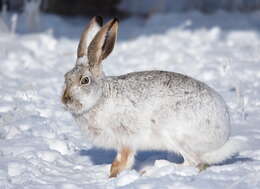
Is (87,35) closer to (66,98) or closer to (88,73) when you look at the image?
(88,73)

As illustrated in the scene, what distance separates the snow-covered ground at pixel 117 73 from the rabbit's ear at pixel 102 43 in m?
0.76

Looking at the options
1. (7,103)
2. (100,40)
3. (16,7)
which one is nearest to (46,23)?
(16,7)

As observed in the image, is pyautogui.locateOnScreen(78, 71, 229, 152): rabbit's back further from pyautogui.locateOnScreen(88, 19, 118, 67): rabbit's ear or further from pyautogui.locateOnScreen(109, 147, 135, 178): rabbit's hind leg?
pyautogui.locateOnScreen(88, 19, 118, 67): rabbit's ear

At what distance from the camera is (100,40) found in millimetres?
3758

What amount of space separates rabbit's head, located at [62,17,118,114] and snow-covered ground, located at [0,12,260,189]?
0.50 meters

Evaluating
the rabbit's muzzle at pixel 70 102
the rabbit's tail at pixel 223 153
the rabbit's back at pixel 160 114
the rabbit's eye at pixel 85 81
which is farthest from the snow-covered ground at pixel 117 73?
the rabbit's eye at pixel 85 81

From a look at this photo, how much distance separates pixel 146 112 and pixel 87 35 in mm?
741

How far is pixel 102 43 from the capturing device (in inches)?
148

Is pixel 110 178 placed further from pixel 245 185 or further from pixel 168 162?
pixel 245 185

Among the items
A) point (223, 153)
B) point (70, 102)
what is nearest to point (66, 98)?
point (70, 102)

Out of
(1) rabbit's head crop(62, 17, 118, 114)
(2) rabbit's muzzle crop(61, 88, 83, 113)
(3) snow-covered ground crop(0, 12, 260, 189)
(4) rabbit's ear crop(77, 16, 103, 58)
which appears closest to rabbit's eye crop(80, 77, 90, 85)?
(1) rabbit's head crop(62, 17, 118, 114)

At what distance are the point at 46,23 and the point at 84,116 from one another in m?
5.43

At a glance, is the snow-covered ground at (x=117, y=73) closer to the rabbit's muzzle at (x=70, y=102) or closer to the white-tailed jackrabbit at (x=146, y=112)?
the white-tailed jackrabbit at (x=146, y=112)

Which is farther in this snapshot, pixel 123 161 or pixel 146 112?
pixel 123 161
